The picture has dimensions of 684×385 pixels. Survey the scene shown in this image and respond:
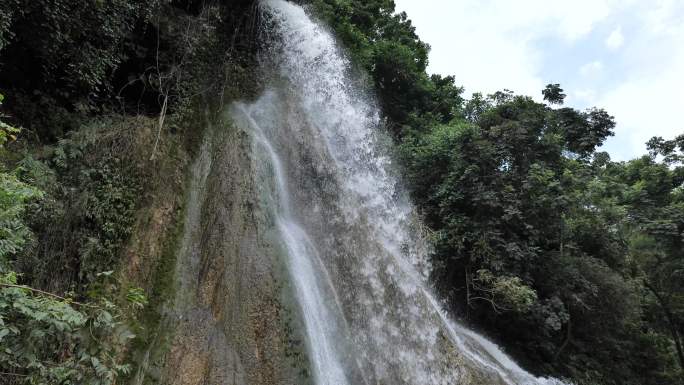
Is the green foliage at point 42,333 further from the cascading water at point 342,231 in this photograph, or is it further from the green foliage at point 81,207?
the cascading water at point 342,231

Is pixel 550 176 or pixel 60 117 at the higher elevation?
pixel 550 176

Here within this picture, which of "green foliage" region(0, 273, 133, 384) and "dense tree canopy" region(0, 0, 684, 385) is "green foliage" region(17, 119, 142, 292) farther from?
"green foliage" region(0, 273, 133, 384)

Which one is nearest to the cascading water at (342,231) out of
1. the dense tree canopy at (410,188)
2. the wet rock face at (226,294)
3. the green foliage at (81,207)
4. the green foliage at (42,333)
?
the wet rock face at (226,294)

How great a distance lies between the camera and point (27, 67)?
6176 millimetres

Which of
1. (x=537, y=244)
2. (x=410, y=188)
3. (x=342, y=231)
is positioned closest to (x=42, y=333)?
(x=342, y=231)

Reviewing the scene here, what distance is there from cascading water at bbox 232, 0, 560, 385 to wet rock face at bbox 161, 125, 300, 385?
482mm

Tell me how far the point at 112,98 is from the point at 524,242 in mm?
9818

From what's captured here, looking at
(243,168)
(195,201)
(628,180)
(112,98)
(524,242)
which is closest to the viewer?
(195,201)

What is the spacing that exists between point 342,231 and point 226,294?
3044 millimetres

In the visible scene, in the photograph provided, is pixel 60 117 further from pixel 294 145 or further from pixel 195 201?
pixel 294 145

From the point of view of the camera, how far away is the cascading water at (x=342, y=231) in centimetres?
631

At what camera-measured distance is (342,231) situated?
7867 millimetres

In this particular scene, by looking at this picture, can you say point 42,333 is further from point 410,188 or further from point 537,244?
point 537,244

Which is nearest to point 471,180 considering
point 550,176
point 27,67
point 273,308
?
point 550,176
